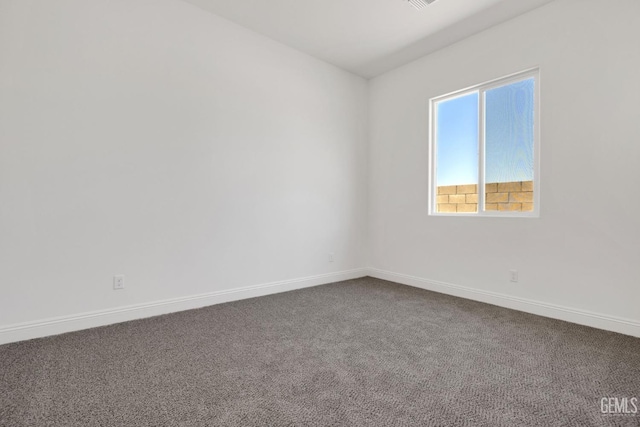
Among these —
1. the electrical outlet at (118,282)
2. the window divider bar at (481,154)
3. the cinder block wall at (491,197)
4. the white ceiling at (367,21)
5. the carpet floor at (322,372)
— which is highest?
the white ceiling at (367,21)

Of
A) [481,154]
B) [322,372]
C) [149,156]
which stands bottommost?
[322,372]

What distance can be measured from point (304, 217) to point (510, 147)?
2.34m

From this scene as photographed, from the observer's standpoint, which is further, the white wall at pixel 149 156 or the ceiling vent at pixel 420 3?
the ceiling vent at pixel 420 3

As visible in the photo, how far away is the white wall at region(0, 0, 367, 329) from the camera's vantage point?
2281 millimetres

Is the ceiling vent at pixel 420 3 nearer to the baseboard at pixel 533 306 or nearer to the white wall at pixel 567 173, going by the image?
the white wall at pixel 567 173

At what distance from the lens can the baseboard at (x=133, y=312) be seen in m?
2.26

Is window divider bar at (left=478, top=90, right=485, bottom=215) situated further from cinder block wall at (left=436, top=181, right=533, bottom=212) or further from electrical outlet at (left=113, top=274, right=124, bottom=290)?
electrical outlet at (left=113, top=274, right=124, bottom=290)

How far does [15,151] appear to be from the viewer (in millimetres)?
2230

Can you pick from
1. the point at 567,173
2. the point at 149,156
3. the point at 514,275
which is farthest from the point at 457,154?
the point at 149,156

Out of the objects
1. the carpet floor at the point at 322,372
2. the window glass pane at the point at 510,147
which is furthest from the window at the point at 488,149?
the carpet floor at the point at 322,372

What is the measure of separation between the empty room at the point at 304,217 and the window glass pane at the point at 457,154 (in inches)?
1.0

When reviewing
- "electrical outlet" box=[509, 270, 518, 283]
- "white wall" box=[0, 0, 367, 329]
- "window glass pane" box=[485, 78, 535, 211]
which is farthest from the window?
"white wall" box=[0, 0, 367, 329]

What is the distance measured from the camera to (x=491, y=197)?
131 inches

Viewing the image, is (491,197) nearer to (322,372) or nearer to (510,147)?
(510,147)
